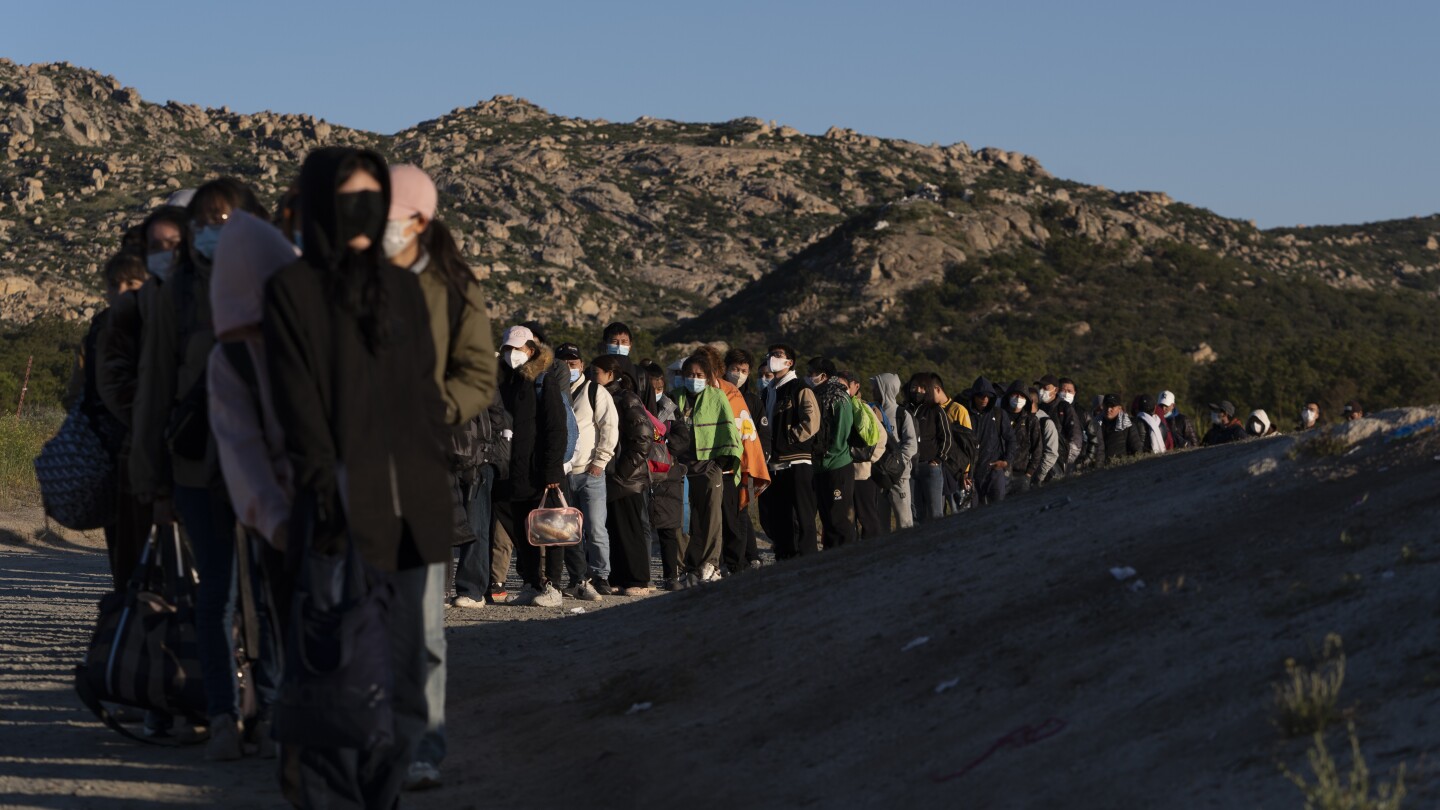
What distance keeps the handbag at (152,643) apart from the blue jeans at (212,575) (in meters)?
0.14

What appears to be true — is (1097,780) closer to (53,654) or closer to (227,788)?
(227,788)

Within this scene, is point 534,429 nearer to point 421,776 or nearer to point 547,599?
point 547,599

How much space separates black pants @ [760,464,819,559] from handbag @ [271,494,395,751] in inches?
413

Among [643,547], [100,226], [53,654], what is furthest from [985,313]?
[53,654]

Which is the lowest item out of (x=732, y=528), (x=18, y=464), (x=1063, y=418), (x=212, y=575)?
(x=732, y=528)

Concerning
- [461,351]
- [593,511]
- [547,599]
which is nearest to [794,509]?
[593,511]

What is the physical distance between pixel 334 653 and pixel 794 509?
10.8 meters

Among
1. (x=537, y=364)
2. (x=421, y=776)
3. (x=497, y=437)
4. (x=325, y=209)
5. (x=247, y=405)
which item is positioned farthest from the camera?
(x=537, y=364)

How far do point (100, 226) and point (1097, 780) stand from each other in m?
79.7

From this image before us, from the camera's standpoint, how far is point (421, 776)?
6164 mm

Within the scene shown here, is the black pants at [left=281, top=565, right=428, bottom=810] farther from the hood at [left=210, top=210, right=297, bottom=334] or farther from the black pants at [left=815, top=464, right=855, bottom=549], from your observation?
the black pants at [left=815, top=464, right=855, bottom=549]

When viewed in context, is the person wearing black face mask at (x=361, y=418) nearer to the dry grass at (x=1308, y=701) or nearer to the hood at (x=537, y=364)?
the dry grass at (x=1308, y=701)

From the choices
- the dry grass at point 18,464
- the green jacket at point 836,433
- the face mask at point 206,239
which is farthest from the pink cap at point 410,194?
the dry grass at point 18,464

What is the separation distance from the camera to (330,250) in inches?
184
